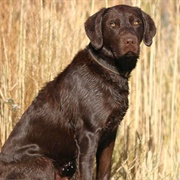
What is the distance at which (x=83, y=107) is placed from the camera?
175 inches

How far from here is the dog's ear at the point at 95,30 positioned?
443 cm

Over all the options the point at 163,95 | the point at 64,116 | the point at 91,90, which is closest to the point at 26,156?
the point at 64,116

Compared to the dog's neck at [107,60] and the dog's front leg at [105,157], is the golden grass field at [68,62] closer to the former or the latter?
the dog's front leg at [105,157]

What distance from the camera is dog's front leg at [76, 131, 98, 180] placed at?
4.36 meters

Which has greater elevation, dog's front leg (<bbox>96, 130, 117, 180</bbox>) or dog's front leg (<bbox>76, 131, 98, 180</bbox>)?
dog's front leg (<bbox>76, 131, 98, 180</bbox>)

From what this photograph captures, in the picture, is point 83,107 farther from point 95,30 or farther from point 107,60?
point 95,30

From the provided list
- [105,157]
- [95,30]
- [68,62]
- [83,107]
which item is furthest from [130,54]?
[68,62]

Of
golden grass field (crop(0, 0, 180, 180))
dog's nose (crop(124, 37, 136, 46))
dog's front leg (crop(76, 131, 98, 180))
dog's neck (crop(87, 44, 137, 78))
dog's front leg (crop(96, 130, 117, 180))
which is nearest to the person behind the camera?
dog's nose (crop(124, 37, 136, 46))

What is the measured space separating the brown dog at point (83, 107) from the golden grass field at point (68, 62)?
52cm

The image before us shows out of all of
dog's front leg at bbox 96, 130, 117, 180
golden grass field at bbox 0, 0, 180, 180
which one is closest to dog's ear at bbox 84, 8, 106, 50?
dog's front leg at bbox 96, 130, 117, 180

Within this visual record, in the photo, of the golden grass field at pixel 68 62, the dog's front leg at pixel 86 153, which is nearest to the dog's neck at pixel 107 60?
the dog's front leg at pixel 86 153

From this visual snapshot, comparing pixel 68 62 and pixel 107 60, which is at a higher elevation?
pixel 107 60

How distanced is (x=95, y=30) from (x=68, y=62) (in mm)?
1299

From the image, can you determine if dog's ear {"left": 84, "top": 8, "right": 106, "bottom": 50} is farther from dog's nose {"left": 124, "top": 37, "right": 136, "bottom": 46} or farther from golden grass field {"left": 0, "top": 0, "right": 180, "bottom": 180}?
golden grass field {"left": 0, "top": 0, "right": 180, "bottom": 180}
